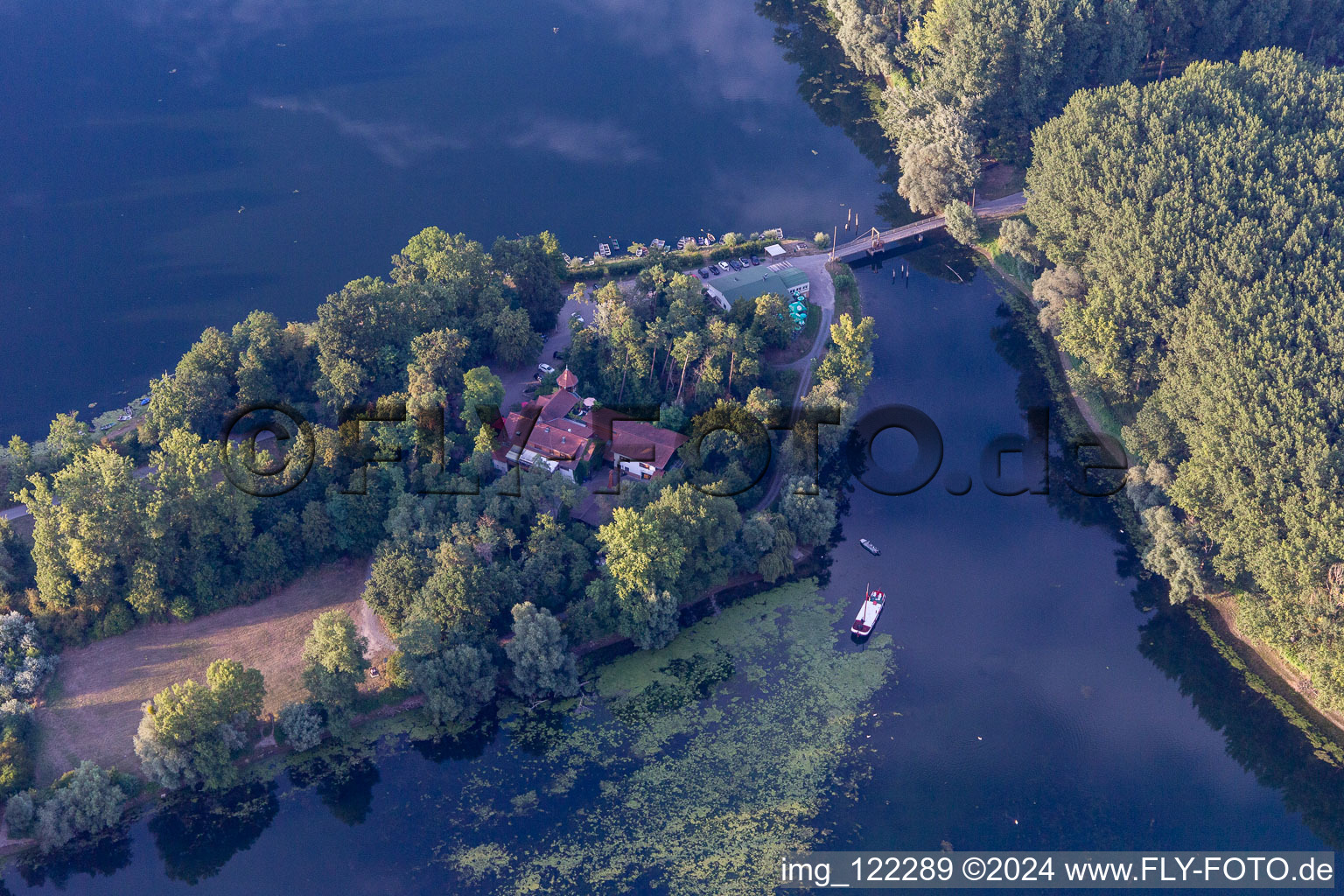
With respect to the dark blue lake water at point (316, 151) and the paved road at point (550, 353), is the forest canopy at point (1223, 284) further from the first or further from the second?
the paved road at point (550, 353)

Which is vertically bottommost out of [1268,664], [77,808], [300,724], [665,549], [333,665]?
[1268,664]

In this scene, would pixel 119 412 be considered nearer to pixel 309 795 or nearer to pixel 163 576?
pixel 163 576

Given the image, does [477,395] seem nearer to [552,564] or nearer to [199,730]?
[552,564]

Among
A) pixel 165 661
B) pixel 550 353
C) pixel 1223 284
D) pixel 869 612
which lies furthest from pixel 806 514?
pixel 165 661

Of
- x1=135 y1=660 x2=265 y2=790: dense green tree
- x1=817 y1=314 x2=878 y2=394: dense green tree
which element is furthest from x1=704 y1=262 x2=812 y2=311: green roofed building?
x1=135 y1=660 x2=265 y2=790: dense green tree

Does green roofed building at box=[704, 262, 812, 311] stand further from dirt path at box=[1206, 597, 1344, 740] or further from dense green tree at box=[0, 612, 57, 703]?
dense green tree at box=[0, 612, 57, 703]

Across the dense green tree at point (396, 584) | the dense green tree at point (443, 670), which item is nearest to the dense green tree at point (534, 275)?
the dense green tree at point (396, 584)

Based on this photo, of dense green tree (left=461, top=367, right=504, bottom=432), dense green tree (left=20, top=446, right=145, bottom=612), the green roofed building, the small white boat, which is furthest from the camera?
the green roofed building
